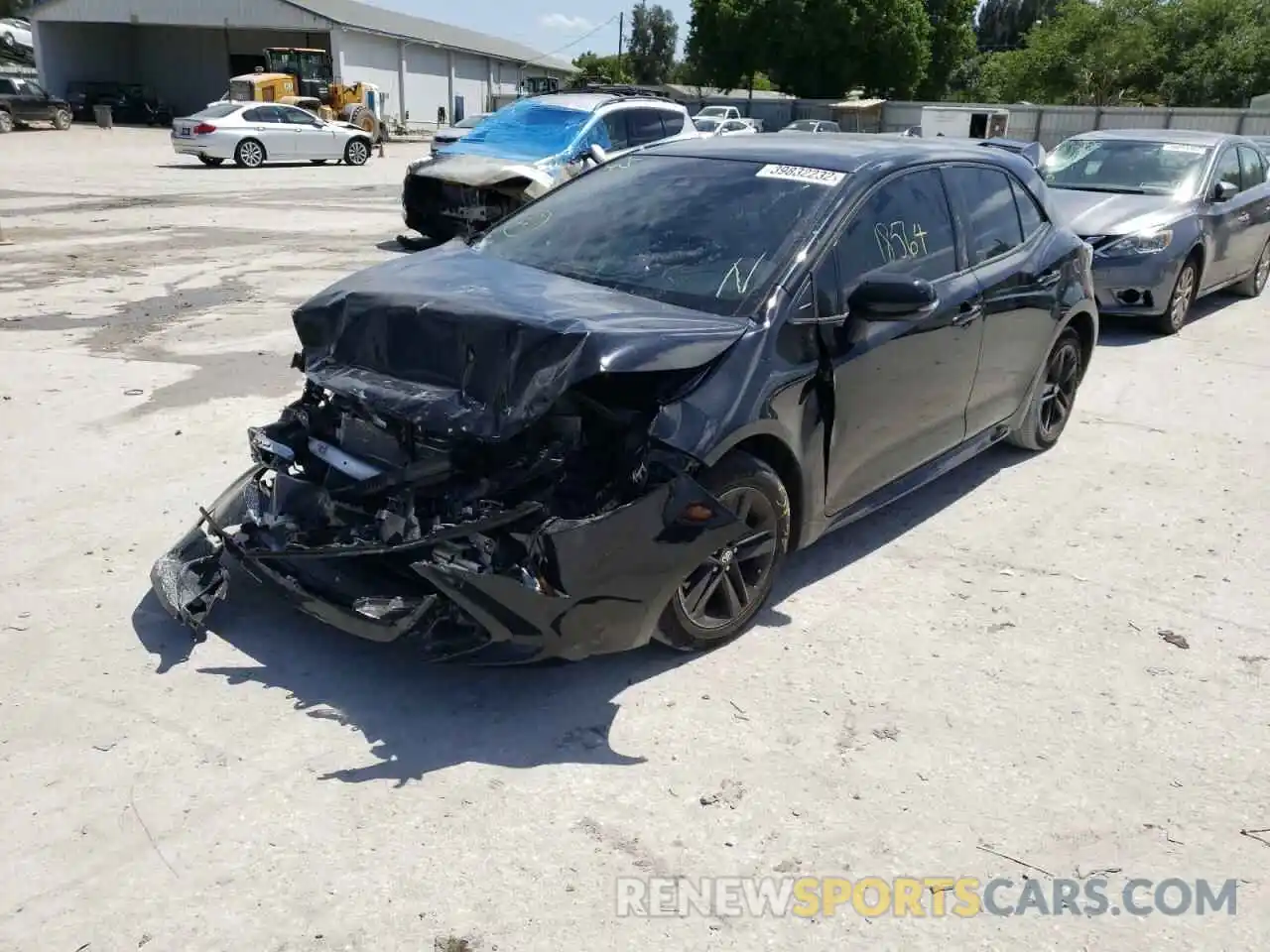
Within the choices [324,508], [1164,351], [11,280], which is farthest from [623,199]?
[11,280]

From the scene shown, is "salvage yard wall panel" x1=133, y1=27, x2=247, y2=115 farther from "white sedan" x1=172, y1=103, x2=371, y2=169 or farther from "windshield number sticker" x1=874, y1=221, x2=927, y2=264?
"windshield number sticker" x1=874, y1=221, x2=927, y2=264

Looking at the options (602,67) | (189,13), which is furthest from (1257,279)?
(602,67)

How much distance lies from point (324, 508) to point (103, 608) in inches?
43.0

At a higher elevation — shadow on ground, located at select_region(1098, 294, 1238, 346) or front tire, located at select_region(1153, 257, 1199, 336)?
front tire, located at select_region(1153, 257, 1199, 336)

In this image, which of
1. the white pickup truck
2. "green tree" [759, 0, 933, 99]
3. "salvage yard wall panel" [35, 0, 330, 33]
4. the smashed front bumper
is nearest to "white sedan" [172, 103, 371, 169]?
the white pickup truck

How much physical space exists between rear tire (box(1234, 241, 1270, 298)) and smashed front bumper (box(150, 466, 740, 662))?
10365mm

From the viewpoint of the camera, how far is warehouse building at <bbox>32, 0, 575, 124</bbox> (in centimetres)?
4734

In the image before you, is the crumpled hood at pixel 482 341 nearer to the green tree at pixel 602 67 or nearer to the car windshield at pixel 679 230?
the car windshield at pixel 679 230

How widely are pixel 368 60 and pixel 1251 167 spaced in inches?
1787

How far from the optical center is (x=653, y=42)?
10400cm

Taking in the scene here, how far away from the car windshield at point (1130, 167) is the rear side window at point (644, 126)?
18.4ft

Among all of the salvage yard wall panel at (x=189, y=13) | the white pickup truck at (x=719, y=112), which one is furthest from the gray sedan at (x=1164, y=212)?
the salvage yard wall panel at (x=189, y=13)

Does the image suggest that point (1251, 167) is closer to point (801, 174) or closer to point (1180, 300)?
point (1180, 300)

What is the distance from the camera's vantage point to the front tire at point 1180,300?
9289 mm
